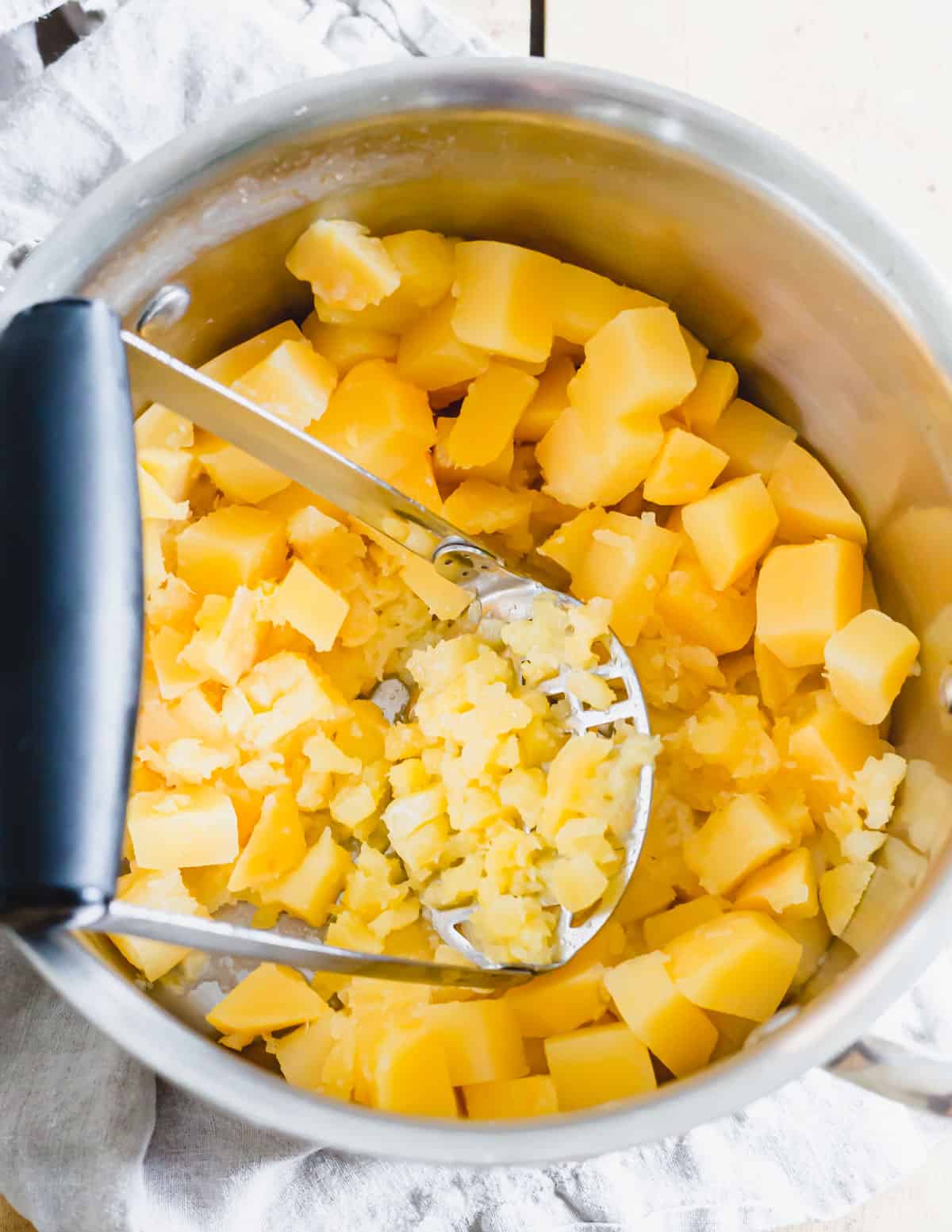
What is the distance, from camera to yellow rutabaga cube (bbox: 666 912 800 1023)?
73 centimetres

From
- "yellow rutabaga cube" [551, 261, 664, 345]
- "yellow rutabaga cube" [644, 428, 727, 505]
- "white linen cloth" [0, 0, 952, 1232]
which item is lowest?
"white linen cloth" [0, 0, 952, 1232]

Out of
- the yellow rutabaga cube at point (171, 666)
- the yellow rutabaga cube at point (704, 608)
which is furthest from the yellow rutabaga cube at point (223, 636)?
the yellow rutabaga cube at point (704, 608)

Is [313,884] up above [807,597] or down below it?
below

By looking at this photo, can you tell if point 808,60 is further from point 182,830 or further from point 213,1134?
point 213,1134

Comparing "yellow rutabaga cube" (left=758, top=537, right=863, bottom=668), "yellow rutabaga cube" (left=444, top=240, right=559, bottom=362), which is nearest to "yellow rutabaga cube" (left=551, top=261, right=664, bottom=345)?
"yellow rutabaga cube" (left=444, top=240, right=559, bottom=362)

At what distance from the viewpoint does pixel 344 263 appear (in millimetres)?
786

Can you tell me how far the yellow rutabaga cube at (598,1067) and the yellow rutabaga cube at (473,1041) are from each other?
0.11 feet

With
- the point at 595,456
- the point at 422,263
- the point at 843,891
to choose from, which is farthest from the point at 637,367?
the point at 843,891

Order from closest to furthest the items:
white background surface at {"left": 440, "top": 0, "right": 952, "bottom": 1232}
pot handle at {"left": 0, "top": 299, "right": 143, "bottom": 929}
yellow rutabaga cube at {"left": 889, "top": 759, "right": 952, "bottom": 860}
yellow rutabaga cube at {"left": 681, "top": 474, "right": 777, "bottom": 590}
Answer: pot handle at {"left": 0, "top": 299, "right": 143, "bottom": 929}
yellow rutabaga cube at {"left": 889, "top": 759, "right": 952, "bottom": 860}
yellow rutabaga cube at {"left": 681, "top": 474, "right": 777, "bottom": 590}
white background surface at {"left": 440, "top": 0, "right": 952, "bottom": 1232}

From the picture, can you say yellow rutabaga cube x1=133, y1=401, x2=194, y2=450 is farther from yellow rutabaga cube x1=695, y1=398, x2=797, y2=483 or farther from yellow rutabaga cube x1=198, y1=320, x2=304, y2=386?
yellow rutabaga cube x1=695, y1=398, x2=797, y2=483

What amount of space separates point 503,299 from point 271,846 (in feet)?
1.45

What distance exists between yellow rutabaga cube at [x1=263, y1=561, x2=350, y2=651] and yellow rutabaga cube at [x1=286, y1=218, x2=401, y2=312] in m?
0.21

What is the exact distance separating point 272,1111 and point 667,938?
0.35 metres

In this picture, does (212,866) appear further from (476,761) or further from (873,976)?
(873,976)
